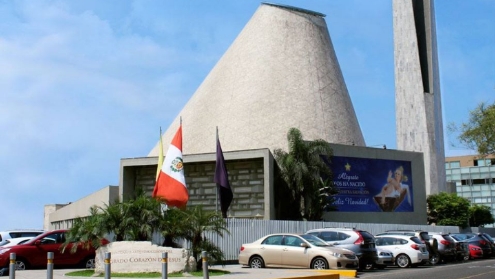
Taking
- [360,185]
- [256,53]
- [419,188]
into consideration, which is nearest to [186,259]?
[360,185]

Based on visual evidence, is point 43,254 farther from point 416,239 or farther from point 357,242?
point 416,239

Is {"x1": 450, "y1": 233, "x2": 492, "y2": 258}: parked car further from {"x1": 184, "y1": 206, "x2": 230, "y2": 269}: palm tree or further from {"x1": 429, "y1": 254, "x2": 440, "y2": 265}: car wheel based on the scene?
{"x1": 184, "y1": 206, "x2": 230, "y2": 269}: palm tree

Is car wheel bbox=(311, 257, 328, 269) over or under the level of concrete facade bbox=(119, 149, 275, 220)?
under

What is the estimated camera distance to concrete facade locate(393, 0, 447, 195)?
211ft

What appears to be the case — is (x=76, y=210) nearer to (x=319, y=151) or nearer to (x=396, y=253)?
(x=319, y=151)

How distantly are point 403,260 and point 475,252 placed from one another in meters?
8.94

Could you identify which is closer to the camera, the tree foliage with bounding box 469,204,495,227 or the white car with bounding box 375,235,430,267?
the white car with bounding box 375,235,430,267

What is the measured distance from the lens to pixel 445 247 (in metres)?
28.5

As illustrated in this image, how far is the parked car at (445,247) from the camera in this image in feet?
92.9

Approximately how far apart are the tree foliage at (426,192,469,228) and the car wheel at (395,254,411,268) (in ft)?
98.5

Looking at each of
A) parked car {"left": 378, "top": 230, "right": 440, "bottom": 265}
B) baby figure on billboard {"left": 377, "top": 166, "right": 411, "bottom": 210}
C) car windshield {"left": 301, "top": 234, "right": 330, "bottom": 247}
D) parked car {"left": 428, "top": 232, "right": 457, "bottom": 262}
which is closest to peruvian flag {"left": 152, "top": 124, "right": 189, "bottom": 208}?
car windshield {"left": 301, "top": 234, "right": 330, "bottom": 247}

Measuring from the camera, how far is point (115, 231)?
19.3 metres

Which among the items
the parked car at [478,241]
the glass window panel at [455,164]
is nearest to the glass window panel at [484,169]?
the glass window panel at [455,164]

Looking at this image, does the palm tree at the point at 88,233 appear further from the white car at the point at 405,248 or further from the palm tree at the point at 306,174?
the palm tree at the point at 306,174
